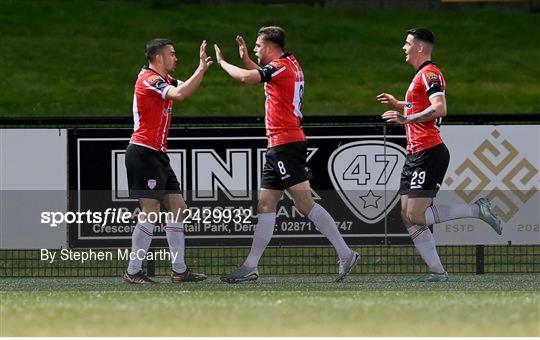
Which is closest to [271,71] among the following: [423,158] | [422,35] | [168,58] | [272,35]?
[272,35]

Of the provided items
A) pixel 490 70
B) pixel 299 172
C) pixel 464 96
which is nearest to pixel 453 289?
pixel 299 172

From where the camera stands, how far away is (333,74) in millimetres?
25875

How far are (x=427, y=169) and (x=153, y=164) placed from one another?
2.16m

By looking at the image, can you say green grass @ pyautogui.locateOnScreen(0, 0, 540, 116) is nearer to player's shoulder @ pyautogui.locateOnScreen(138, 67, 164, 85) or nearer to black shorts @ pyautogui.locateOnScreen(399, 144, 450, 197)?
black shorts @ pyautogui.locateOnScreen(399, 144, 450, 197)

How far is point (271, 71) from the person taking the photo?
39.4 ft

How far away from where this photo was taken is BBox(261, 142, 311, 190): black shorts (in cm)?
1209

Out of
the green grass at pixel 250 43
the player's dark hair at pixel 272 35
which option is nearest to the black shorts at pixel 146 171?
the player's dark hair at pixel 272 35

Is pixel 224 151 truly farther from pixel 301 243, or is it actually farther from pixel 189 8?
pixel 189 8

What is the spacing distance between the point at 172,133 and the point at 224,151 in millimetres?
477

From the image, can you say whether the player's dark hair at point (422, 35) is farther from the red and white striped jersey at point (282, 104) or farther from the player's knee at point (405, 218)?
the player's knee at point (405, 218)

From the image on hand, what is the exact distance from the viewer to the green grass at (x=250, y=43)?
2339 cm

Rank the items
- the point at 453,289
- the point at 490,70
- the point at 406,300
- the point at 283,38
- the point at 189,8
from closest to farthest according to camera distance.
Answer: the point at 406,300
the point at 453,289
the point at 283,38
the point at 490,70
the point at 189,8

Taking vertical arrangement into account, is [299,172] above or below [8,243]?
above

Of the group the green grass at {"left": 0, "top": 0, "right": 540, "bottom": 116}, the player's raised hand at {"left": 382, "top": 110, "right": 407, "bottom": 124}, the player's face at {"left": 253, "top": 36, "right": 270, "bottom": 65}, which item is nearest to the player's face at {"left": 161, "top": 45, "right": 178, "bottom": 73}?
the player's face at {"left": 253, "top": 36, "right": 270, "bottom": 65}
